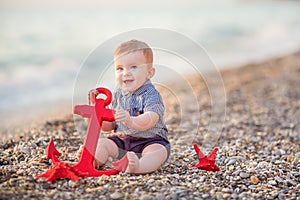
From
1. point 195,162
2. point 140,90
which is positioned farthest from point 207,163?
point 140,90

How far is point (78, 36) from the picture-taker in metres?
15.0

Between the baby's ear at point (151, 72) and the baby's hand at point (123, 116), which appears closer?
the baby's hand at point (123, 116)

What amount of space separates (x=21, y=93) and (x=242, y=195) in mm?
6626

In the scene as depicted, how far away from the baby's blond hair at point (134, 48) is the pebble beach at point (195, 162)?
1.68ft

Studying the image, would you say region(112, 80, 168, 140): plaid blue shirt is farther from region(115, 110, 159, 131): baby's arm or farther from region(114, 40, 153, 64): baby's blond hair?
region(114, 40, 153, 64): baby's blond hair

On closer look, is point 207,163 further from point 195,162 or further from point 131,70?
point 131,70

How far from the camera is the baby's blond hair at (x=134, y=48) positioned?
3.79m

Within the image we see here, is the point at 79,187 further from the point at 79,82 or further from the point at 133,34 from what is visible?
the point at 133,34

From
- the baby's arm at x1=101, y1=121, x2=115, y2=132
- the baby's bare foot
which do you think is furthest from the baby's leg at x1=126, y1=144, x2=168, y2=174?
the baby's arm at x1=101, y1=121, x2=115, y2=132

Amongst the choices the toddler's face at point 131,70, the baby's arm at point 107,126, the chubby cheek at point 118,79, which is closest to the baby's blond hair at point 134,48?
the toddler's face at point 131,70

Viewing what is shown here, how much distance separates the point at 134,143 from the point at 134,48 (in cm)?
78

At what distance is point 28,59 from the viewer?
38.8ft

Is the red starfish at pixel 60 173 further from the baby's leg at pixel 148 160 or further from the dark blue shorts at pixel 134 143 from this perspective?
the dark blue shorts at pixel 134 143

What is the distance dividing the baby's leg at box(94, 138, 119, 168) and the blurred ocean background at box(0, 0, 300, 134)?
793 mm
